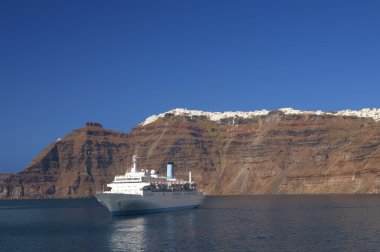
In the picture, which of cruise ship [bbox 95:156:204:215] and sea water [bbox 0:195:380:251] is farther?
cruise ship [bbox 95:156:204:215]

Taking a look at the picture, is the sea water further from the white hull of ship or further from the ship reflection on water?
the white hull of ship

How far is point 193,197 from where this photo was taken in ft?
436

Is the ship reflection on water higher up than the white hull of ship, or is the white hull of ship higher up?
the white hull of ship

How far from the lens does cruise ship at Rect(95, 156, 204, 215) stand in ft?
343

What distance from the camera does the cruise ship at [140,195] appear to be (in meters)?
104

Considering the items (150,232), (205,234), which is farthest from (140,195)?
(205,234)

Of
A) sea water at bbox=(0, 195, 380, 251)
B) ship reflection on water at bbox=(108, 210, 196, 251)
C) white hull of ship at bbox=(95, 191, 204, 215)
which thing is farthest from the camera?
white hull of ship at bbox=(95, 191, 204, 215)

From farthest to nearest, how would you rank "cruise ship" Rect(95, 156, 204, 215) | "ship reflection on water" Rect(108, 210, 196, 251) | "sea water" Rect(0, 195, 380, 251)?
"cruise ship" Rect(95, 156, 204, 215) → "ship reflection on water" Rect(108, 210, 196, 251) → "sea water" Rect(0, 195, 380, 251)

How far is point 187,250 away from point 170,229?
20.8 meters

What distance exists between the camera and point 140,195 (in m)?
107

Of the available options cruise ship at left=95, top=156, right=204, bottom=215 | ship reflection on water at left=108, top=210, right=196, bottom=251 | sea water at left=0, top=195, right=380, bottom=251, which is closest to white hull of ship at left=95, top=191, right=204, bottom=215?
cruise ship at left=95, top=156, right=204, bottom=215

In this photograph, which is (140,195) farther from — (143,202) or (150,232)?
(150,232)

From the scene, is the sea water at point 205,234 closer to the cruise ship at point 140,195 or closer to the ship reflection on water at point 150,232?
the ship reflection on water at point 150,232

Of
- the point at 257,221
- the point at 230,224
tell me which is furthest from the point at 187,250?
the point at 257,221
